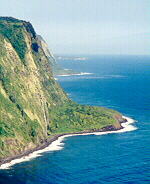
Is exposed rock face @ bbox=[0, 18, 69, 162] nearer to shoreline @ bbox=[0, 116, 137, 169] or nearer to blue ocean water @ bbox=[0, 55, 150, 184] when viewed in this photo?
shoreline @ bbox=[0, 116, 137, 169]

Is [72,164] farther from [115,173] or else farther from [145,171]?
[145,171]

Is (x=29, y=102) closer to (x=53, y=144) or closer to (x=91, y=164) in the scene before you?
(x=53, y=144)

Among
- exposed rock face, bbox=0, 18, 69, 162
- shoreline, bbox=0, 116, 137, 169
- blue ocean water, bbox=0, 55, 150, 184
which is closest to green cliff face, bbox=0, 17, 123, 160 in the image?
exposed rock face, bbox=0, 18, 69, 162

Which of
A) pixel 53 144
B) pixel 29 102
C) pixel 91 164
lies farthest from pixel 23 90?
pixel 91 164

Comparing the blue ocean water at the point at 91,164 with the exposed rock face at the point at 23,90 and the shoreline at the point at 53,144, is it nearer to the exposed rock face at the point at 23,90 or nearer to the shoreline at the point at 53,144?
the shoreline at the point at 53,144

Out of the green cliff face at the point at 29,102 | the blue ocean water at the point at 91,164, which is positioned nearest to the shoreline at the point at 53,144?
the green cliff face at the point at 29,102

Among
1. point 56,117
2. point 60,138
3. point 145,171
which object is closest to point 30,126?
point 60,138
